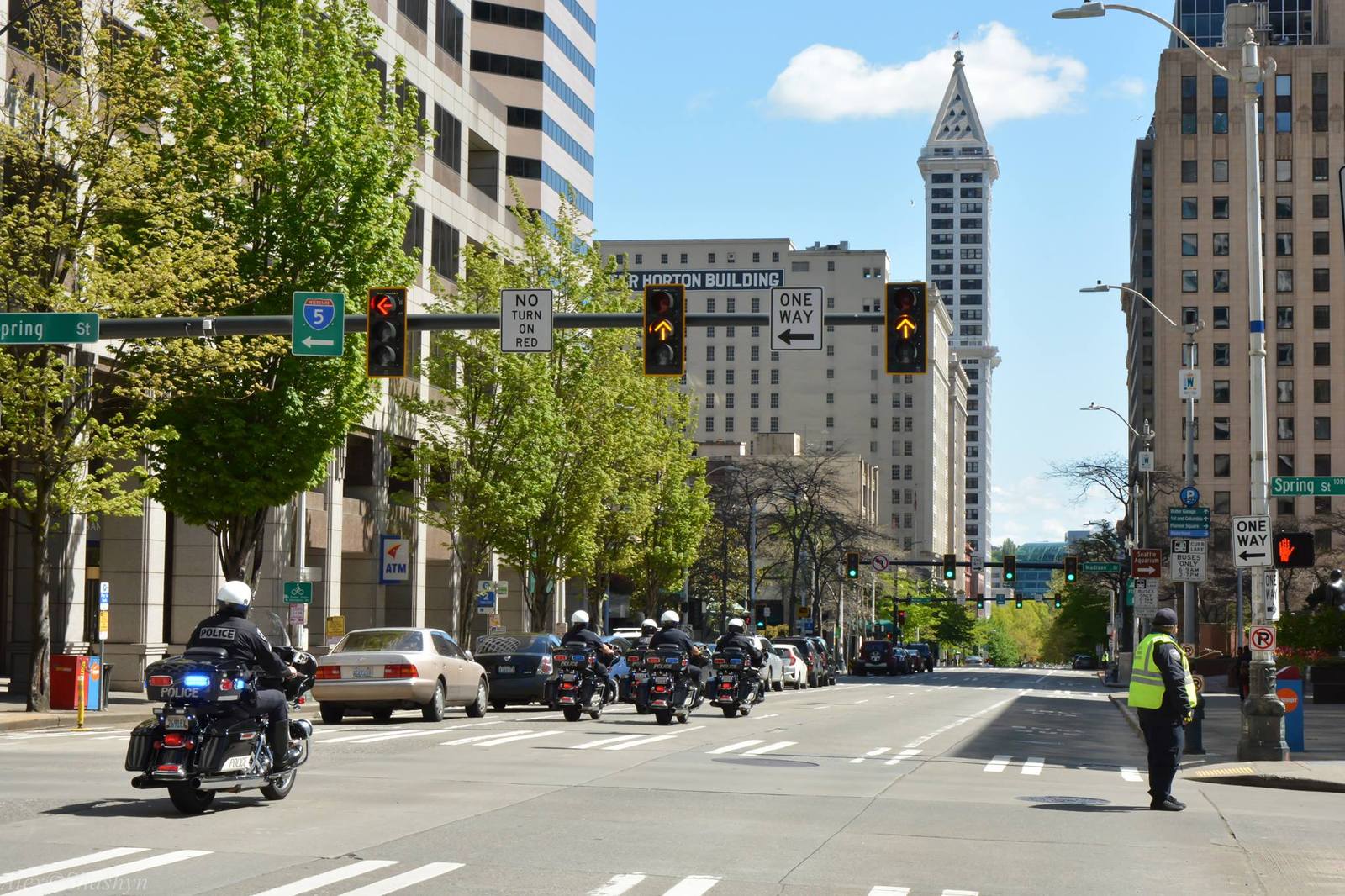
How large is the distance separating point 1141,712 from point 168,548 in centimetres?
2886

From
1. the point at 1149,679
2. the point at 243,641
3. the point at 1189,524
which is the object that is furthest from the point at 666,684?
the point at 1189,524

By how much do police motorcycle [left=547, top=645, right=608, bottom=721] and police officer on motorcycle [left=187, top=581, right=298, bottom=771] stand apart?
12.7 m

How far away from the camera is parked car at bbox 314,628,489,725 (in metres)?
25.2

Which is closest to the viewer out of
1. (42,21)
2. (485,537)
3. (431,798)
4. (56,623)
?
(431,798)

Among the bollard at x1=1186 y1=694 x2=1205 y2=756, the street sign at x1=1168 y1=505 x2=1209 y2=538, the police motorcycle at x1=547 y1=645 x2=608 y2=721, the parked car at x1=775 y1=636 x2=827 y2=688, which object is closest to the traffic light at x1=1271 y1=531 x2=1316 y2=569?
the bollard at x1=1186 y1=694 x2=1205 y2=756

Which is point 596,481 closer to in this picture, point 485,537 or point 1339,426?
point 485,537

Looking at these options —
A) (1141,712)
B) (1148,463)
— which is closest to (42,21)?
(1141,712)

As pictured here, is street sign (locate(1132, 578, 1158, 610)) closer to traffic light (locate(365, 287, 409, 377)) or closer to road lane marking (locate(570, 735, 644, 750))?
road lane marking (locate(570, 735, 644, 750))

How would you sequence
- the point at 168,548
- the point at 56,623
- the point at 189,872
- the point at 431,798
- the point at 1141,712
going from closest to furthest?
the point at 189,872, the point at 431,798, the point at 1141,712, the point at 56,623, the point at 168,548

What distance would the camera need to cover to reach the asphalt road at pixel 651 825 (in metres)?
9.77

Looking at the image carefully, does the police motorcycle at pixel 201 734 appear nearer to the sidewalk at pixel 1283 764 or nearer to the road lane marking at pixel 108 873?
the road lane marking at pixel 108 873

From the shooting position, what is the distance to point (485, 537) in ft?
149

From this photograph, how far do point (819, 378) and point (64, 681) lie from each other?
15923 cm

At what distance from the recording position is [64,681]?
26531mm
